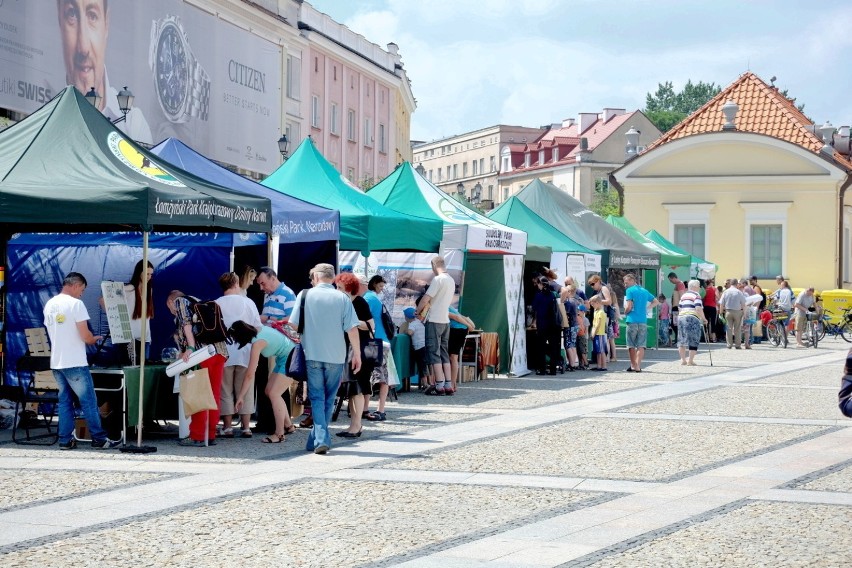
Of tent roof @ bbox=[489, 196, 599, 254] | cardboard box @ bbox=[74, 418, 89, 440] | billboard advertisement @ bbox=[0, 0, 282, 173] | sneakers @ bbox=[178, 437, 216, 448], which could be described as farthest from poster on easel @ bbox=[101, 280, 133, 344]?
billboard advertisement @ bbox=[0, 0, 282, 173]

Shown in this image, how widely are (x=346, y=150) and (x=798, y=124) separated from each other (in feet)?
81.1

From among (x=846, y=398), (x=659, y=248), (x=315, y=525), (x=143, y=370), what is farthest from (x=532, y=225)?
(x=846, y=398)

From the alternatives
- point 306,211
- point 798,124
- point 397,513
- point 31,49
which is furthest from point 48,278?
point 798,124

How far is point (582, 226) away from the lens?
29797 millimetres

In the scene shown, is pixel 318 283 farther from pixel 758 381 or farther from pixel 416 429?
pixel 758 381

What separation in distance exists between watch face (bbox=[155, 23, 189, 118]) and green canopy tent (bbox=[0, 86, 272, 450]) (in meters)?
28.4

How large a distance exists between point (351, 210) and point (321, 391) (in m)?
5.87

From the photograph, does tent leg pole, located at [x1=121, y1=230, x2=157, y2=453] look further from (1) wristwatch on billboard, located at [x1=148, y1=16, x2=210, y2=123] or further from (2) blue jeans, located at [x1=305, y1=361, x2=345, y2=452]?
(1) wristwatch on billboard, located at [x1=148, y1=16, x2=210, y2=123]

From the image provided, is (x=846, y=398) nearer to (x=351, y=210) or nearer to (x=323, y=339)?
(x=323, y=339)

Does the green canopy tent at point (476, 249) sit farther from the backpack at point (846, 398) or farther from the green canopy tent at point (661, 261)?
the backpack at point (846, 398)

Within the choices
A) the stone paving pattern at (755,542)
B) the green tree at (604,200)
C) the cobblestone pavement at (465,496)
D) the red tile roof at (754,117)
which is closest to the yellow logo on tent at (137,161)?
the cobblestone pavement at (465,496)

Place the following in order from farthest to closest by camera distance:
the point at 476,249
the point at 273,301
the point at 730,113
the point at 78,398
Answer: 1. the point at 730,113
2. the point at 476,249
3. the point at 273,301
4. the point at 78,398

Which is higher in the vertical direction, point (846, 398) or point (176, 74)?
point (176, 74)

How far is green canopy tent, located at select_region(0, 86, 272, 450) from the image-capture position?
11.8m
